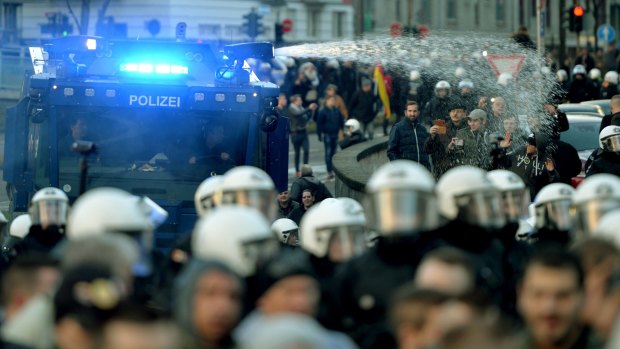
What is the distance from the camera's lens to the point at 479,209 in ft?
28.2

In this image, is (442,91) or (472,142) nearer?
(472,142)

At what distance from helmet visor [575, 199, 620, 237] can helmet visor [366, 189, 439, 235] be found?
837mm

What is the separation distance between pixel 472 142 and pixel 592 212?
878 cm

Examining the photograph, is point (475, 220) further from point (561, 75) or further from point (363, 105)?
point (363, 105)

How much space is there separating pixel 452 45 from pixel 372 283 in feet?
62.6

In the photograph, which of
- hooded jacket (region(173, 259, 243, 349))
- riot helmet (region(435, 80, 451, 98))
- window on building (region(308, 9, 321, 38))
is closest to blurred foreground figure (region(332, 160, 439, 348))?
hooded jacket (region(173, 259, 243, 349))

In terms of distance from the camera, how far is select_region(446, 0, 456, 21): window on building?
6538 centimetres

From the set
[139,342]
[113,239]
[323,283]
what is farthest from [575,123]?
[139,342]

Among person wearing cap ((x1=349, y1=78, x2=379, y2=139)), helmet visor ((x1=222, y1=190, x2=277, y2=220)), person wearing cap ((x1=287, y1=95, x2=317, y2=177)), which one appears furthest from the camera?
person wearing cap ((x1=349, y1=78, x2=379, y2=139))

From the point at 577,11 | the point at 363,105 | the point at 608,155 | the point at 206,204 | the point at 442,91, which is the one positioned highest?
the point at 206,204

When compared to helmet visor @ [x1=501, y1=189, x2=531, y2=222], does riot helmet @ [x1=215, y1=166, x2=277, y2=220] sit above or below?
above

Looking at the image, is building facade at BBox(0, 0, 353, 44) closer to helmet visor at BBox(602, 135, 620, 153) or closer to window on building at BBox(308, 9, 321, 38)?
window on building at BBox(308, 9, 321, 38)

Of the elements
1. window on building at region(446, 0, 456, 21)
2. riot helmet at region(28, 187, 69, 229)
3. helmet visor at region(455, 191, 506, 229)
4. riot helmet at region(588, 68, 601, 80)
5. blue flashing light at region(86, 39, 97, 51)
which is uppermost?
blue flashing light at region(86, 39, 97, 51)

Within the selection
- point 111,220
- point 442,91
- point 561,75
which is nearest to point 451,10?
point 561,75
